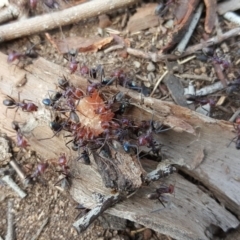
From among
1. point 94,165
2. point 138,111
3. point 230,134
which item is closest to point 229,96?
point 230,134

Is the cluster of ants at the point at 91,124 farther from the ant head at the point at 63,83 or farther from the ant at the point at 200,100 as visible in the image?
the ant at the point at 200,100

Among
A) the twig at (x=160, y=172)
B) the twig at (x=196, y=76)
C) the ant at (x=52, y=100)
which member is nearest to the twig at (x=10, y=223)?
the ant at (x=52, y=100)

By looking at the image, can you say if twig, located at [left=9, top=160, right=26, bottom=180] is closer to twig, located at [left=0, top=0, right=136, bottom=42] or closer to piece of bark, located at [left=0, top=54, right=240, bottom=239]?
piece of bark, located at [left=0, top=54, right=240, bottom=239]

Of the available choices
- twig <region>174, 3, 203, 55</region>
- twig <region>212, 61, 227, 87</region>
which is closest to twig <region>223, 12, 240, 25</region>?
twig <region>174, 3, 203, 55</region>

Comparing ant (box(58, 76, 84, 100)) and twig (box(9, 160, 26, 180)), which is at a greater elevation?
ant (box(58, 76, 84, 100))

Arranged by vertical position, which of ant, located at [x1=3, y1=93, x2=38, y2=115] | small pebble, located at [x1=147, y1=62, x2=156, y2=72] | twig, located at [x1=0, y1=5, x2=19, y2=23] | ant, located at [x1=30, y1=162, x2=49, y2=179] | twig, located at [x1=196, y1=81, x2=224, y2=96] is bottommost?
ant, located at [x1=30, y1=162, x2=49, y2=179]
